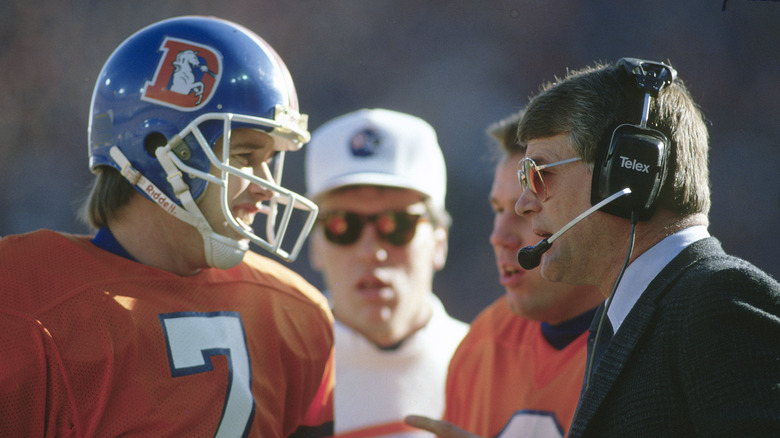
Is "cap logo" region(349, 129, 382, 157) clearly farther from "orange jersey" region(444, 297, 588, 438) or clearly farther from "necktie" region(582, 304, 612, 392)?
"necktie" region(582, 304, 612, 392)

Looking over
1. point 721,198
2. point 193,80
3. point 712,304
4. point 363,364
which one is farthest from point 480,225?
point 712,304

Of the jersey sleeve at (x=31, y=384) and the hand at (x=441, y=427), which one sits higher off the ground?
the jersey sleeve at (x=31, y=384)

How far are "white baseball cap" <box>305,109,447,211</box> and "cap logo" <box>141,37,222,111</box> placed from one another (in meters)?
1.37

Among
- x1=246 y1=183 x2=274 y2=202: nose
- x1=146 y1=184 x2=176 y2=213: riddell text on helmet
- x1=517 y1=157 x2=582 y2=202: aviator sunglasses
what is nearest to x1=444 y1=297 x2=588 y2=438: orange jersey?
x1=517 y1=157 x2=582 y2=202: aviator sunglasses

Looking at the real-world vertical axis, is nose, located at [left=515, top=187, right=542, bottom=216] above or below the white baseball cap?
above

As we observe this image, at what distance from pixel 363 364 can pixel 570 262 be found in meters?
1.83

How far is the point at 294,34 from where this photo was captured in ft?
17.1

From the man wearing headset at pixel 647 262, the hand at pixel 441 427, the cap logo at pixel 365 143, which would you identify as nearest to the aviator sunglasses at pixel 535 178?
the man wearing headset at pixel 647 262

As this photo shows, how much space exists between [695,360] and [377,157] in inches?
84.6

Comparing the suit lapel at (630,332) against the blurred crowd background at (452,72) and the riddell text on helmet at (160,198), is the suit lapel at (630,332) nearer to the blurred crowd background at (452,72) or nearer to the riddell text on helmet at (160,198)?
the riddell text on helmet at (160,198)

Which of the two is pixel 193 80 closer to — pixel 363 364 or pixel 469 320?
pixel 363 364

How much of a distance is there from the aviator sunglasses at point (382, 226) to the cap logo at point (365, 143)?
10.9 inches

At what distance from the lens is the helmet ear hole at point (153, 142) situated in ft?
5.47

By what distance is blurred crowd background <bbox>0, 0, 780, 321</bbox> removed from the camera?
4277 mm
